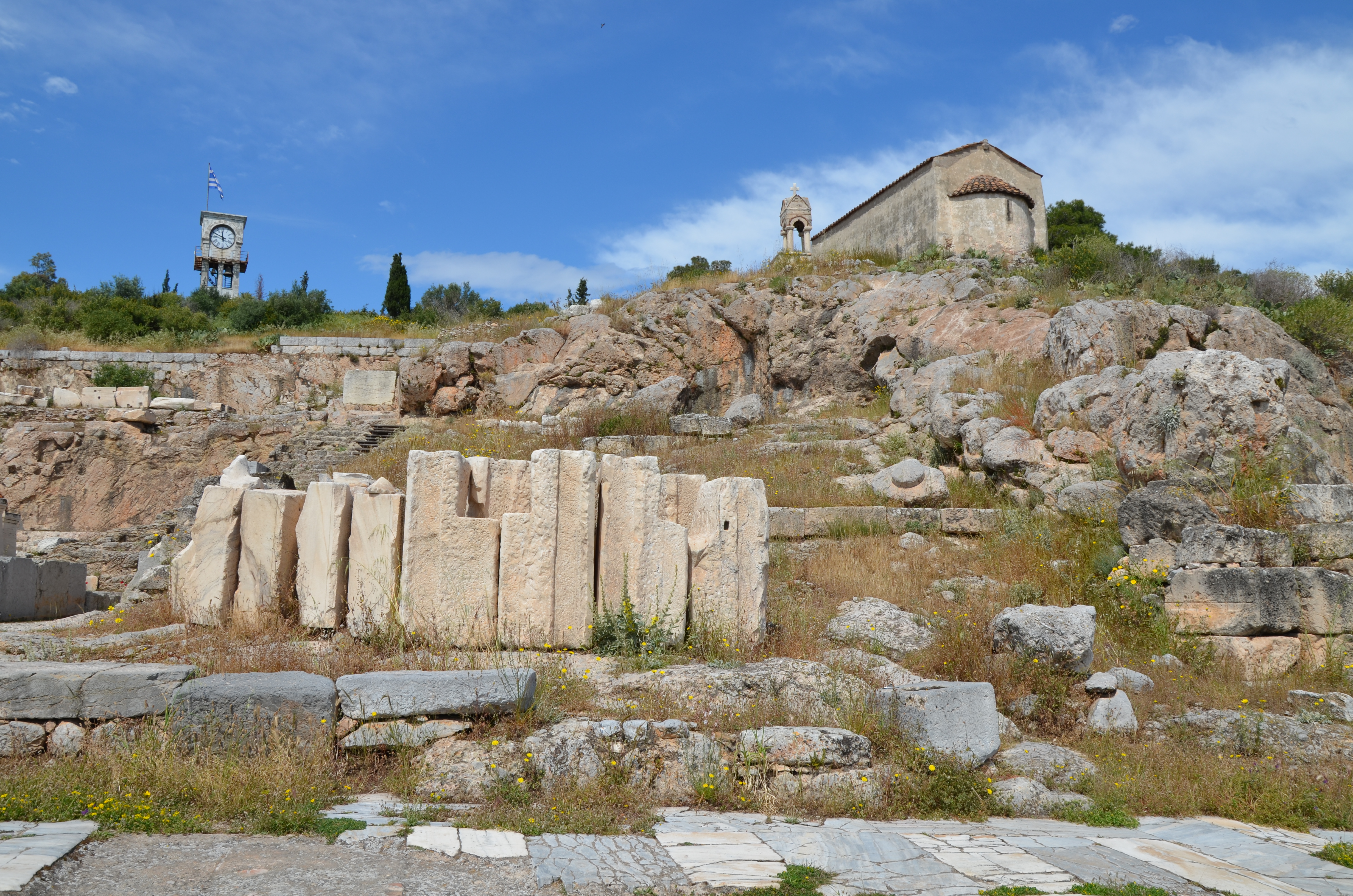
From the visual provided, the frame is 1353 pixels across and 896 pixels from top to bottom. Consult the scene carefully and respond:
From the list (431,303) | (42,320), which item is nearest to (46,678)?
(42,320)

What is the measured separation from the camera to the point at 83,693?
4648 mm

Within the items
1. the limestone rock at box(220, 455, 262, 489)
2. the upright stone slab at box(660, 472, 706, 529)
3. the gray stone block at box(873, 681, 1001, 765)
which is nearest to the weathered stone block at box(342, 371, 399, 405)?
the limestone rock at box(220, 455, 262, 489)

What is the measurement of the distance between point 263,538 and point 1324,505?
9.60 metres

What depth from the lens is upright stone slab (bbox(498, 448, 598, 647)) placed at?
6223 mm

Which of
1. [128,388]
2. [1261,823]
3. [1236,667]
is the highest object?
[128,388]

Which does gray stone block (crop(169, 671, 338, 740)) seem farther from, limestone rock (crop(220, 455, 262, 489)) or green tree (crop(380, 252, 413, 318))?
green tree (crop(380, 252, 413, 318))

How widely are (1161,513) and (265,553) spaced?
8.21 metres

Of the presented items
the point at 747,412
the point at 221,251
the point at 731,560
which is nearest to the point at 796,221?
the point at 747,412

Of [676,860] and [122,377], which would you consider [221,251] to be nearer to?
[122,377]

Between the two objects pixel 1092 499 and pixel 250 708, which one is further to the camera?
pixel 1092 499

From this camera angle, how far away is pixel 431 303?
3938 cm

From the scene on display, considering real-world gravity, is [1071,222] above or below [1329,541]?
above

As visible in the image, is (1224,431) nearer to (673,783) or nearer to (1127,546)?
(1127,546)

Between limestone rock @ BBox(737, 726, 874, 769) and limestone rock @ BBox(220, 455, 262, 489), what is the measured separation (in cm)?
545
